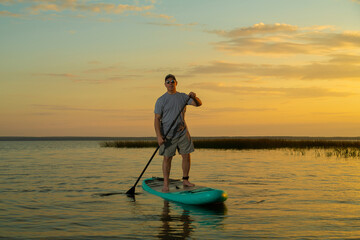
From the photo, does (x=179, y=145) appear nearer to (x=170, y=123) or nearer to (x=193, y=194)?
(x=170, y=123)

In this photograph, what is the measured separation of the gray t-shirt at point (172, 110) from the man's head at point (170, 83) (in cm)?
11

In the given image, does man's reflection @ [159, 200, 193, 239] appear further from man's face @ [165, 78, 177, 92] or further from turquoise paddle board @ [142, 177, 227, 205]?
man's face @ [165, 78, 177, 92]

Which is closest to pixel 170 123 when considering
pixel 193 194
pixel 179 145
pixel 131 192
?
pixel 179 145

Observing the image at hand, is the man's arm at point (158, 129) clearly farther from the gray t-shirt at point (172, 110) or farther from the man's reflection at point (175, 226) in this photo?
the man's reflection at point (175, 226)

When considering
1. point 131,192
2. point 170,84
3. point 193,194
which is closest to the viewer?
point 193,194

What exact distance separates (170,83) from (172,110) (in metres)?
0.56

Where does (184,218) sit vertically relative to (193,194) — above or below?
below

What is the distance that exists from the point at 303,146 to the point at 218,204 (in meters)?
28.2

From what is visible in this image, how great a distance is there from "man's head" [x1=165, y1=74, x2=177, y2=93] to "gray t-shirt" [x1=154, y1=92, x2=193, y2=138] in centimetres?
11

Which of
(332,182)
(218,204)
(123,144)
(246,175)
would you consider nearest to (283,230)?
(218,204)

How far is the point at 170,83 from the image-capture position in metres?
9.65

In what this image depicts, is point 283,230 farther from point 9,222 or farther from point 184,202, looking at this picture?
point 9,222

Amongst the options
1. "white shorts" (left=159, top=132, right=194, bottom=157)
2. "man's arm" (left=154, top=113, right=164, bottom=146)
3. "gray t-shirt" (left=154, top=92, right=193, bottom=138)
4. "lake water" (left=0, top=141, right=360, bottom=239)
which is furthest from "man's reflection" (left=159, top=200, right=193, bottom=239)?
"gray t-shirt" (left=154, top=92, right=193, bottom=138)

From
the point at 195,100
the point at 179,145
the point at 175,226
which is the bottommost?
the point at 175,226
